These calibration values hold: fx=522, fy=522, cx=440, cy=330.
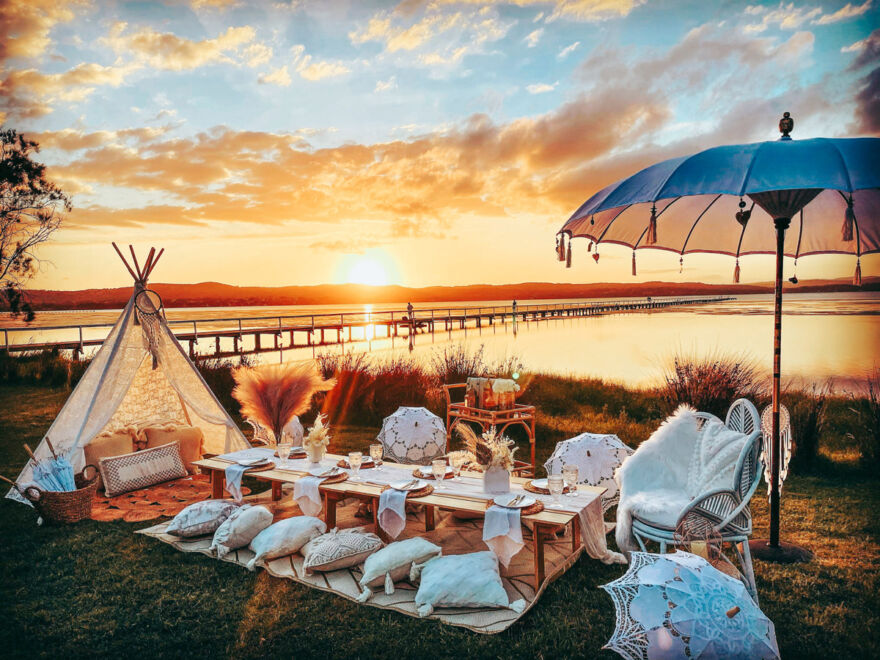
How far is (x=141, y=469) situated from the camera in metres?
5.73

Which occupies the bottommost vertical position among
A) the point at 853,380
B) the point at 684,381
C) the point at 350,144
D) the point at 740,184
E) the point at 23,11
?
the point at 853,380

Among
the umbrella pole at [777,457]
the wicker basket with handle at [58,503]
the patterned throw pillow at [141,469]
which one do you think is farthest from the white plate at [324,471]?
the umbrella pole at [777,457]

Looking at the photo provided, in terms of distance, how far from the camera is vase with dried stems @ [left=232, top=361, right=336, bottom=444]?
215 inches

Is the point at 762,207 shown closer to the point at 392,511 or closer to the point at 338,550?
the point at 392,511

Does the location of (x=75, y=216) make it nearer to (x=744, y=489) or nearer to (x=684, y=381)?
(x=684, y=381)

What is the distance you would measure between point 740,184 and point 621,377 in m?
10.6

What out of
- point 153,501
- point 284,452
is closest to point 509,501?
point 284,452

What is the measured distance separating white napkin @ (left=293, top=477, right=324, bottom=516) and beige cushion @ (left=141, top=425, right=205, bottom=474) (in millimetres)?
2598

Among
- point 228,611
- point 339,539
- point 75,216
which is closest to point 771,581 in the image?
point 339,539

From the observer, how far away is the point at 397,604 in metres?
3.28

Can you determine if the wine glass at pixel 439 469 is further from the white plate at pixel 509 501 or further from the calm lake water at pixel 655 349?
the calm lake water at pixel 655 349

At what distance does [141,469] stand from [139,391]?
1.00 metres

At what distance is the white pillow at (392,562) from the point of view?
11.2 ft

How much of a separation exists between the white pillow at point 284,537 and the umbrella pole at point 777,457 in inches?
132
